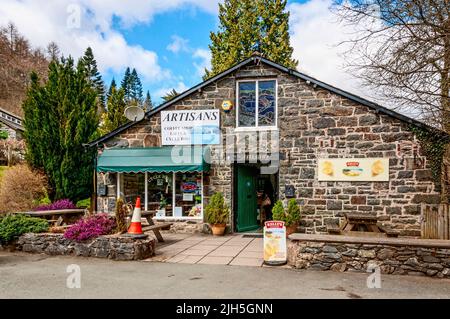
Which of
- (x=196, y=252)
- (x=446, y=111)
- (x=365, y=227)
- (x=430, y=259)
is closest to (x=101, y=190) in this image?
(x=196, y=252)

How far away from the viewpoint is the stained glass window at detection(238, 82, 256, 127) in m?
12.8

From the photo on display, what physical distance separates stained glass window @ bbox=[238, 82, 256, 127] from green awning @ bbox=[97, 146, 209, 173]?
1.73 meters

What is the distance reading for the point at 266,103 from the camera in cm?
1272

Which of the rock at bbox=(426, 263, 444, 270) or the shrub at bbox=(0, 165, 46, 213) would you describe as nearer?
the rock at bbox=(426, 263, 444, 270)

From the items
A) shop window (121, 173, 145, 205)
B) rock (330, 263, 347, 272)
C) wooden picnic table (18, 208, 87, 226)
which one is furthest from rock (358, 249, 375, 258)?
wooden picnic table (18, 208, 87, 226)

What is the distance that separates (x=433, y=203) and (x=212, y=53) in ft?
79.6

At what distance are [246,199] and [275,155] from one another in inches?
88.9

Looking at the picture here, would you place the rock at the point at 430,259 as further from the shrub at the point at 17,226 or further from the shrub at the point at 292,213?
the shrub at the point at 17,226

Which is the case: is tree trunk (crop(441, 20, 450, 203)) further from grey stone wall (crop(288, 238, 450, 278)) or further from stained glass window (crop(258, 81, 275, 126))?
stained glass window (crop(258, 81, 275, 126))

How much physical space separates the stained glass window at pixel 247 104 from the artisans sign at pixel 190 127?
907mm

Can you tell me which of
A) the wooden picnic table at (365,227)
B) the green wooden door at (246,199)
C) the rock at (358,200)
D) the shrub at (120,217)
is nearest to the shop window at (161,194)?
the green wooden door at (246,199)

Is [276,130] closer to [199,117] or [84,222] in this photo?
[199,117]

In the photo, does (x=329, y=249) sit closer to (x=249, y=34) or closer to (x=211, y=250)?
(x=211, y=250)

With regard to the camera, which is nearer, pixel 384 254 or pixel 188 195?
pixel 384 254
